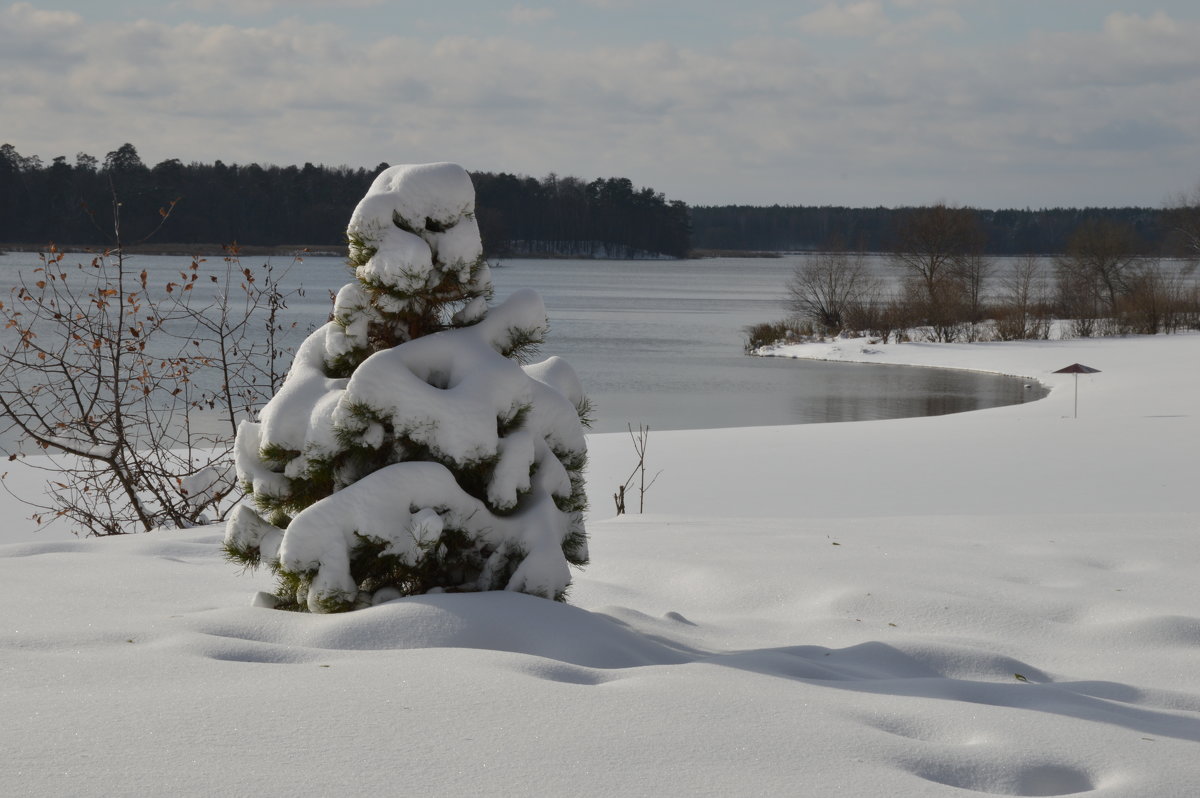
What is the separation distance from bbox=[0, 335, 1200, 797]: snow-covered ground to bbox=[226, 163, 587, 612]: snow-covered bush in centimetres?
24

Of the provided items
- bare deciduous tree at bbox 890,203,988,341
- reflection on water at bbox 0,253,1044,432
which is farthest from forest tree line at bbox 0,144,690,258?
bare deciduous tree at bbox 890,203,988,341

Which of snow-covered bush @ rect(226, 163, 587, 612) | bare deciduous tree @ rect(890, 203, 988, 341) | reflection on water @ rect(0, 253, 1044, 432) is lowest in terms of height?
reflection on water @ rect(0, 253, 1044, 432)

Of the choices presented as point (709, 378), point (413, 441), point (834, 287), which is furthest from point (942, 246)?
point (413, 441)

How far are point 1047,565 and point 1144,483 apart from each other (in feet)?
23.5

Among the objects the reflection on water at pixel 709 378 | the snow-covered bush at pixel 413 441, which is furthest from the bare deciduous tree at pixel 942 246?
the snow-covered bush at pixel 413 441

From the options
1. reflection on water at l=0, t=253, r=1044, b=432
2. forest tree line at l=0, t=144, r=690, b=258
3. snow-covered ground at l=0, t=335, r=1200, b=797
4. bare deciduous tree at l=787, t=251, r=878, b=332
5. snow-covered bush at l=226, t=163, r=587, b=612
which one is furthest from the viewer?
forest tree line at l=0, t=144, r=690, b=258

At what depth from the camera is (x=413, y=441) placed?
4191 mm

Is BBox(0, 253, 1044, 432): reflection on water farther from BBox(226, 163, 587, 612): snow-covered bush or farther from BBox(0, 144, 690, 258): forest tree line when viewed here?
BBox(0, 144, 690, 258): forest tree line

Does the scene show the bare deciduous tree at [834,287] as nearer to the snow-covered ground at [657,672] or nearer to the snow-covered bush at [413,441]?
the snow-covered ground at [657,672]

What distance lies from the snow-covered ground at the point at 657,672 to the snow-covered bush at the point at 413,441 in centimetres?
24

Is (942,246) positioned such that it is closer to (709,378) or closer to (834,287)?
(834,287)

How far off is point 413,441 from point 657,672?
4.37 feet

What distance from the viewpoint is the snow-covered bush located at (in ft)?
13.3

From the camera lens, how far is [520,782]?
251cm
